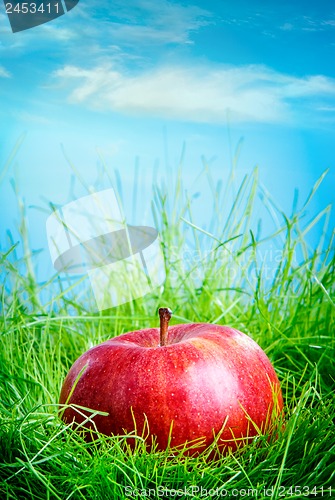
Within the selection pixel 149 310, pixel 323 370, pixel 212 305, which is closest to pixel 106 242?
pixel 149 310

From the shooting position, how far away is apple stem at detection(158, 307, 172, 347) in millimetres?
1385

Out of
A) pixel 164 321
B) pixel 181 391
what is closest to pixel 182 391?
pixel 181 391

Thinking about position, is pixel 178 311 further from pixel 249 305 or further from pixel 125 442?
pixel 125 442

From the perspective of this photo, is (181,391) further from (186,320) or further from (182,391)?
(186,320)

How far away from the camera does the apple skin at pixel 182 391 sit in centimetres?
126

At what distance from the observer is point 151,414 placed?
126cm

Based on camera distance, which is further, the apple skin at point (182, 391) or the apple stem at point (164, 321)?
the apple stem at point (164, 321)

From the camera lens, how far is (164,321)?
139 cm

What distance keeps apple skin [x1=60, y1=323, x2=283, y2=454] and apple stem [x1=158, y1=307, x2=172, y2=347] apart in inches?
1.3

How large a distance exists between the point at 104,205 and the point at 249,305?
2.20ft

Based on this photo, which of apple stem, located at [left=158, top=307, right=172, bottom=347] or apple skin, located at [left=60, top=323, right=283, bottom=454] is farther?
apple stem, located at [left=158, top=307, right=172, bottom=347]

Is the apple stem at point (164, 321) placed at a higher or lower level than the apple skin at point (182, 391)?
higher

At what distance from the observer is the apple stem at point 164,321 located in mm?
1385

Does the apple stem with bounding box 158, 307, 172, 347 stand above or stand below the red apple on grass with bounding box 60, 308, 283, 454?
above
